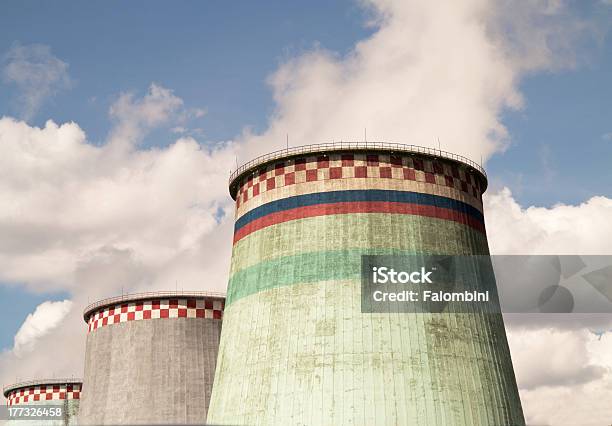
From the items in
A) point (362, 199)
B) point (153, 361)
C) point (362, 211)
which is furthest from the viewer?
point (153, 361)

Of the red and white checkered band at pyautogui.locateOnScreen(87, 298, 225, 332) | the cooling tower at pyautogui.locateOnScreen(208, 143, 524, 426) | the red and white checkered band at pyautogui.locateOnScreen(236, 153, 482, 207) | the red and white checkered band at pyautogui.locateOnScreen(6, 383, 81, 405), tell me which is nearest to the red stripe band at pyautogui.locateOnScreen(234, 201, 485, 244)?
the cooling tower at pyautogui.locateOnScreen(208, 143, 524, 426)

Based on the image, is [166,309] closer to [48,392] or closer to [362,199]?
[362,199]

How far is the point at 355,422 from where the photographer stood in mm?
20781

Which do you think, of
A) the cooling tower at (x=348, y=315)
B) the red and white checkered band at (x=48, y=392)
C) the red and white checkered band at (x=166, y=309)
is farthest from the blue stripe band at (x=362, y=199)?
the red and white checkered band at (x=48, y=392)

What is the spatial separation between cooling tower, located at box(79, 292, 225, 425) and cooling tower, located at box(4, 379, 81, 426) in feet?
27.0

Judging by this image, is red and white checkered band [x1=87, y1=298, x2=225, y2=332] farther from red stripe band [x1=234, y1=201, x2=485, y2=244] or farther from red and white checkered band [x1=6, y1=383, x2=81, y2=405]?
red and white checkered band [x1=6, y1=383, x2=81, y2=405]

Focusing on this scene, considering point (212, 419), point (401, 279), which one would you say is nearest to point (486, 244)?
point (401, 279)

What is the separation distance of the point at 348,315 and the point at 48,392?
26.0 meters

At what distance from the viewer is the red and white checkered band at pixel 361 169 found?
24.3m

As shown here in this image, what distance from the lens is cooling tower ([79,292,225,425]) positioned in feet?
101

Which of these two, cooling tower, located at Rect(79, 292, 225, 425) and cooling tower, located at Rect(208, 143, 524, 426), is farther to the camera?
cooling tower, located at Rect(79, 292, 225, 425)

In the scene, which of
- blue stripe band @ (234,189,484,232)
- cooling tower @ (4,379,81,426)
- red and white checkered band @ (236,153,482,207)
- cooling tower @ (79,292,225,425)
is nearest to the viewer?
blue stripe band @ (234,189,484,232)

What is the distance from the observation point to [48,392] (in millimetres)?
41531

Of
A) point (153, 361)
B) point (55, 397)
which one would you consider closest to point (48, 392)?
point (55, 397)
